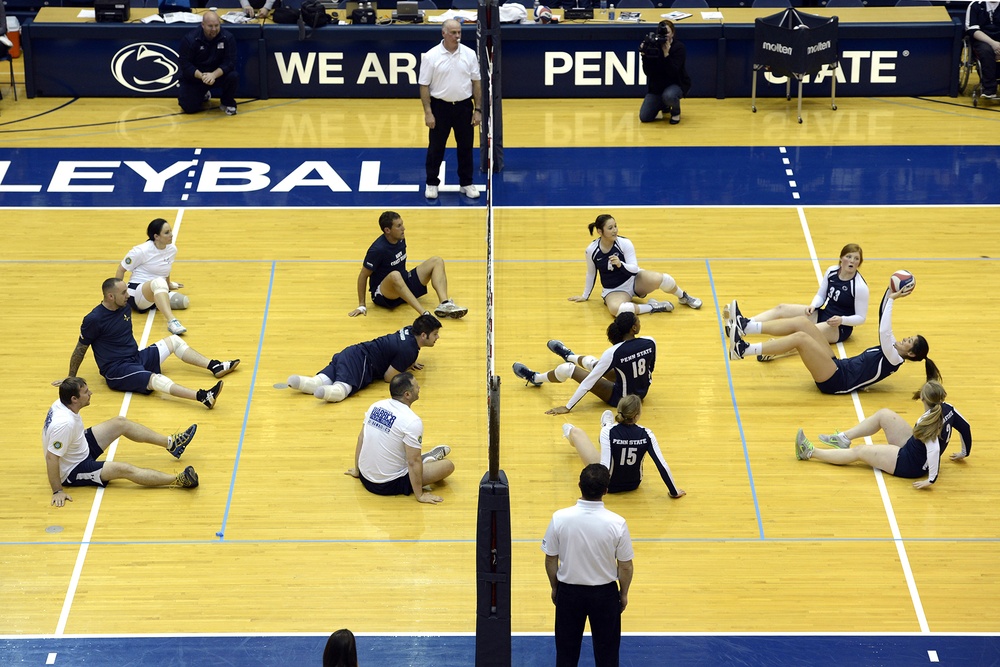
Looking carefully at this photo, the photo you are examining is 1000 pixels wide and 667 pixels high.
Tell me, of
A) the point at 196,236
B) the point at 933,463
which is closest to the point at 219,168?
the point at 196,236

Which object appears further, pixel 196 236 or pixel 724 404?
pixel 196 236

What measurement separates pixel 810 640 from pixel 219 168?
36.7 ft

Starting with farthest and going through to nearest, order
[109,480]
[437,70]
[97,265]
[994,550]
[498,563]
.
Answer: [437,70] < [97,265] < [109,480] < [994,550] < [498,563]

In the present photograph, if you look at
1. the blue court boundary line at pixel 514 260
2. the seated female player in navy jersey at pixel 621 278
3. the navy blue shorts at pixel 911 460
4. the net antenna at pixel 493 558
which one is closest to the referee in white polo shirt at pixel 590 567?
the net antenna at pixel 493 558

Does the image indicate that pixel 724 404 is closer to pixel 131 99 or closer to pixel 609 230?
pixel 609 230

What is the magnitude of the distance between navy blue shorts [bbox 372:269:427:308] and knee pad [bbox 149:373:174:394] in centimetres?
265

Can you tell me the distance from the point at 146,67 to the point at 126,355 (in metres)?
8.60

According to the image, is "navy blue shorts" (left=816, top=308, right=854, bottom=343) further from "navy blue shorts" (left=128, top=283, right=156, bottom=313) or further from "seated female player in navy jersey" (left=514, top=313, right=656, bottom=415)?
"navy blue shorts" (left=128, top=283, right=156, bottom=313)

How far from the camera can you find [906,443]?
489 inches

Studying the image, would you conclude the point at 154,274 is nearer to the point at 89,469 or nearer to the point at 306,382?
the point at 306,382

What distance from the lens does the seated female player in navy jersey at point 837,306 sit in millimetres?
14035

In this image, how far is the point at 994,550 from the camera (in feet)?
38.3

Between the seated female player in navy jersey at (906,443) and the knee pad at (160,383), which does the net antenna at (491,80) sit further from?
the seated female player in navy jersey at (906,443)

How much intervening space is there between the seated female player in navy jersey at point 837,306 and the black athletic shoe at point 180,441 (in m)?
5.54
